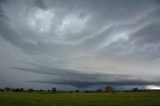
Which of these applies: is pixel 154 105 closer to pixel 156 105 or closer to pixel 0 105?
Result: pixel 156 105

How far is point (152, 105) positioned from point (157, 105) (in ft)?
3.61

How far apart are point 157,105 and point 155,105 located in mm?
408

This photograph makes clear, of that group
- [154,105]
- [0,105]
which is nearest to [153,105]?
[154,105]

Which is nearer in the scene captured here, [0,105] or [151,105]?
[0,105]

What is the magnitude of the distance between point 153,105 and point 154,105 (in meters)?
0.25

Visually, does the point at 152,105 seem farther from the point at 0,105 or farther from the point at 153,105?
the point at 0,105

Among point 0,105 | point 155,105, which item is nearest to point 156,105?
point 155,105

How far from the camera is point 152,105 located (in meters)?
54.8

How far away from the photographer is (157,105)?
5503cm

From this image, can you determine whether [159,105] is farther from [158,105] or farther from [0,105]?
[0,105]

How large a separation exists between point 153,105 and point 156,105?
682mm

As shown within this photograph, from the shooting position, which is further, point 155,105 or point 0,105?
point 155,105

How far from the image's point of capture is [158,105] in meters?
54.8

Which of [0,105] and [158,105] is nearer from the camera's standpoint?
[0,105]
